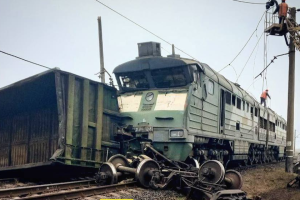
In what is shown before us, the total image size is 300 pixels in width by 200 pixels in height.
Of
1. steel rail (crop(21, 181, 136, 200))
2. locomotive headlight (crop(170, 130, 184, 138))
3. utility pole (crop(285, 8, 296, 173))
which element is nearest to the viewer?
Result: steel rail (crop(21, 181, 136, 200))

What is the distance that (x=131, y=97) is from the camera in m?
9.80

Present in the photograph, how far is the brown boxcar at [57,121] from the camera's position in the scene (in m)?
8.12

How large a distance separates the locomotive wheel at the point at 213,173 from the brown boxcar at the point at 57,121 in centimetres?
277

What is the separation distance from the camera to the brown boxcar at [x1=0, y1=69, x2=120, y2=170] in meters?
8.12

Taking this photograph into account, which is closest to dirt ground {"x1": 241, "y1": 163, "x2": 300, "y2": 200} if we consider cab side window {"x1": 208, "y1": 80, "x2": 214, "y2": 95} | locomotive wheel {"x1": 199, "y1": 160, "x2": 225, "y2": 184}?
locomotive wheel {"x1": 199, "y1": 160, "x2": 225, "y2": 184}

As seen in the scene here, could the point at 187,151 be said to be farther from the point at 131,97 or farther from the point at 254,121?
the point at 254,121

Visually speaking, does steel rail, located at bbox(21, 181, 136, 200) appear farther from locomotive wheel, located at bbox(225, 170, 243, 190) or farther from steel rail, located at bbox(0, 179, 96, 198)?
locomotive wheel, located at bbox(225, 170, 243, 190)

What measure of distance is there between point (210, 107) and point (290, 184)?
313cm

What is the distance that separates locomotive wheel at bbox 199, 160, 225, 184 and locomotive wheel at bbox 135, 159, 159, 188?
1.12 metres

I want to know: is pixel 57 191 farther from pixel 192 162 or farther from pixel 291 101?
pixel 291 101

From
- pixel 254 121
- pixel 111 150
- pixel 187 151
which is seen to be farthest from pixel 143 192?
pixel 254 121

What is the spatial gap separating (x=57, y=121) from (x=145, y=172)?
310 centimetres

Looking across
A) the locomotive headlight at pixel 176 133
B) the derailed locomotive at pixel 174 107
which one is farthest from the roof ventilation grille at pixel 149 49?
the locomotive headlight at pixel 176 133

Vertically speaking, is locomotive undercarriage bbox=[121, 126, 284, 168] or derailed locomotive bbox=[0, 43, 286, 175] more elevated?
derailed locomotive bbox=[0, 43, 286, 175]
